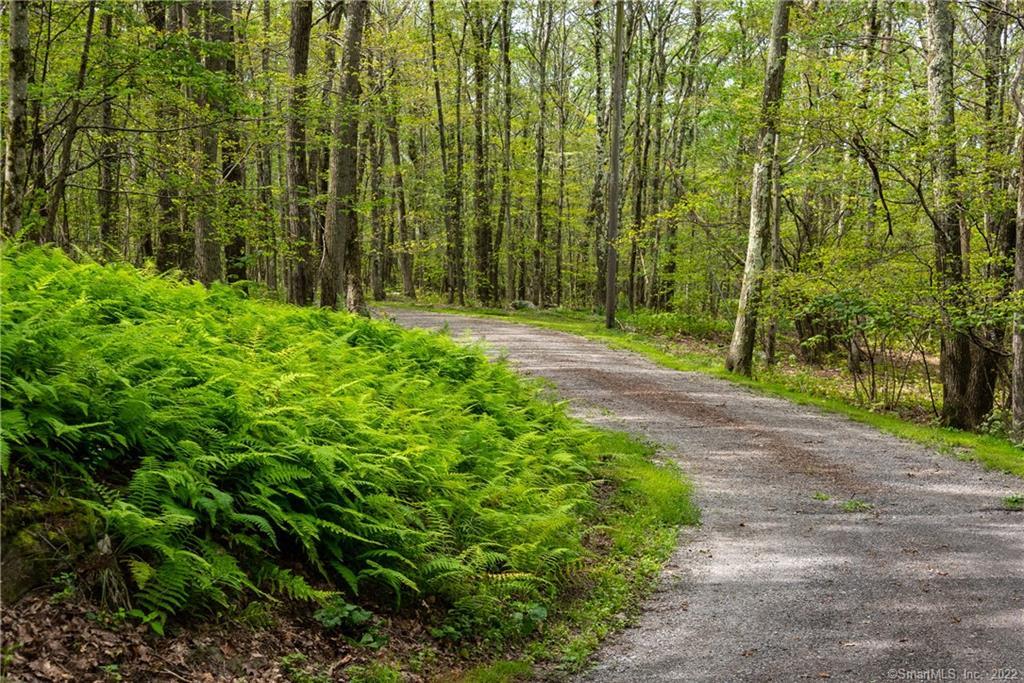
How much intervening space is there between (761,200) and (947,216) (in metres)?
3.56

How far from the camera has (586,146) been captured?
148 feet

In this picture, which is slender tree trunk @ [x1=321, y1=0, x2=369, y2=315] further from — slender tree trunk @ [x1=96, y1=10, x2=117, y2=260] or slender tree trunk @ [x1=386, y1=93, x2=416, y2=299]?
slender tree trunk @ [x1=386, y1=93, x2=416, y2=299]

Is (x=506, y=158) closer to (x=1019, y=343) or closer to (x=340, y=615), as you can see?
(x=1019, y=343)

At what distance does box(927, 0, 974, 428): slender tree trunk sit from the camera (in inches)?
497

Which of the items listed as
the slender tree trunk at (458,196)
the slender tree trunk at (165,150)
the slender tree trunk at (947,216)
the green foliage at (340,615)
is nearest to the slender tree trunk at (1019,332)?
the slender tree trunk at (947,216)

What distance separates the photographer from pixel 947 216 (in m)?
13.3

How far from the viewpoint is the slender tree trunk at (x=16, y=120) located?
782cm

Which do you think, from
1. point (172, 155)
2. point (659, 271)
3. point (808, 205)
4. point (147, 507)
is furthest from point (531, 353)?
point (659, 271)

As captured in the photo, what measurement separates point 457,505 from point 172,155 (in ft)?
34.3

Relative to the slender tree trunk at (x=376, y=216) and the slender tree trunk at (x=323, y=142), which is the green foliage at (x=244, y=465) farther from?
the slender tree trunk at (x=376, y=216)

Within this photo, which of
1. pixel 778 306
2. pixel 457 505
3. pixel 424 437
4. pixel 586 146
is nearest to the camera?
pixel 457 505

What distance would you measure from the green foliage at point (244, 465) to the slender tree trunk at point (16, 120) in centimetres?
158

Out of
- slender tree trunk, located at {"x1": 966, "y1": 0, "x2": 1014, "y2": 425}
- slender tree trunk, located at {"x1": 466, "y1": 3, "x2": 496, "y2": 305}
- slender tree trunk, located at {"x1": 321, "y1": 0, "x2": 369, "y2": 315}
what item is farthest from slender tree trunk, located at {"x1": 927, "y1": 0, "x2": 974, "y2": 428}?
slender tree trunk, located at {"x1": 466, "y1": 3, "x2": 496, "y2": 305}

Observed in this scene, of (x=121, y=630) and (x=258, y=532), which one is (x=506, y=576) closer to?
(x=258, y=532)
